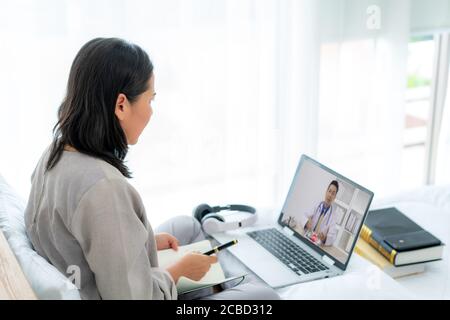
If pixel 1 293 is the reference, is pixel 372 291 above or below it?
below

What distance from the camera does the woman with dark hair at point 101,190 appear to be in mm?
1191

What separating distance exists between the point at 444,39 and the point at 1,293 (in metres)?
2.33

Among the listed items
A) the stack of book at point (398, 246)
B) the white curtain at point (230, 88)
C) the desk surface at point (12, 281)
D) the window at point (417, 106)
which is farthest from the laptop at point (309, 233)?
the window at point (417, 106)

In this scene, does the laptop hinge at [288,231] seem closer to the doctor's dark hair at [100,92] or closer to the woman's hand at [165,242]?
the woman's hand at [165,242]

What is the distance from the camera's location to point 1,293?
107cm

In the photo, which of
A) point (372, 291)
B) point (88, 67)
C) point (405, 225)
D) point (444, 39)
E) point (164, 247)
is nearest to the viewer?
point (88, 67)

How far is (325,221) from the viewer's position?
5.61 feet

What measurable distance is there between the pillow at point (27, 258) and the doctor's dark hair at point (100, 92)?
0.18 metres

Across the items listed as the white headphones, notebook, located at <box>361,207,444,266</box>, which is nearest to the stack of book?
notebook, located at <box>361,207,444,266</box>

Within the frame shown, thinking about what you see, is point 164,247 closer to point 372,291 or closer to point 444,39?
point 372,291

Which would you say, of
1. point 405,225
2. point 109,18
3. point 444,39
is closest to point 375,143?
point 444,39

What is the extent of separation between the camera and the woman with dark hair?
3.91 ft

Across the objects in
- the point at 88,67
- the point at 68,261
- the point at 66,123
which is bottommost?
the point at 68,261

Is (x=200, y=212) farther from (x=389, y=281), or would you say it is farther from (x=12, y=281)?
(x=12, y=281)
